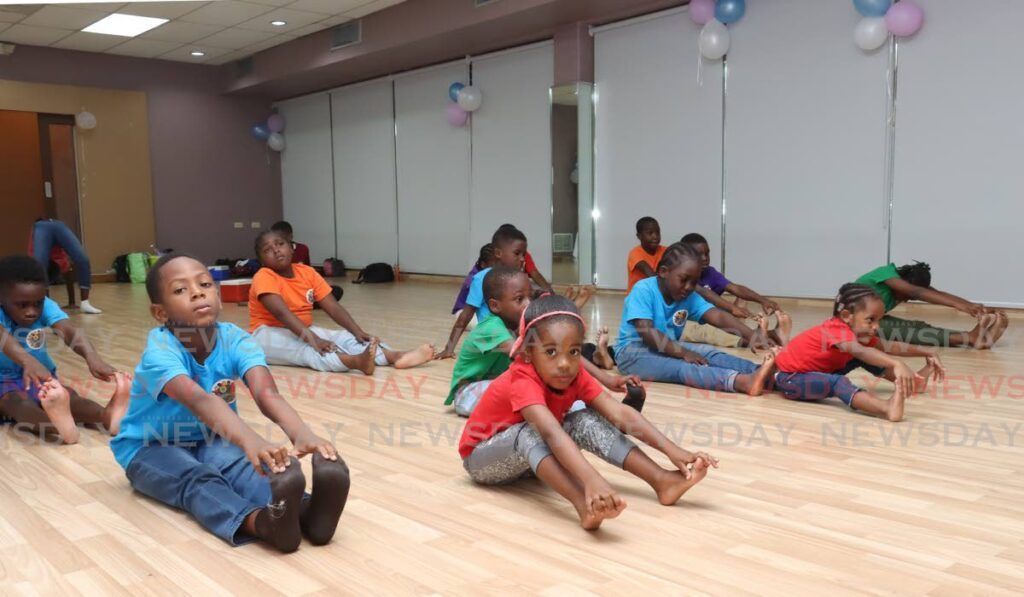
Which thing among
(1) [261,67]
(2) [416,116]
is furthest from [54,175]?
(2) [416,116]

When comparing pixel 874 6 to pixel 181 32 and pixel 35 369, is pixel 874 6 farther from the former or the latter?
pixel 181 32

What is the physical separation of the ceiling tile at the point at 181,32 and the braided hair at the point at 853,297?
27.1 ft

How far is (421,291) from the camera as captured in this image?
351 inches

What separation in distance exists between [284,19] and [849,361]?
7.65 m

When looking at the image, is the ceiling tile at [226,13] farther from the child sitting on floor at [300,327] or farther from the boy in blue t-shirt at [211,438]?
the boy in blue t-shirt at [211,438]

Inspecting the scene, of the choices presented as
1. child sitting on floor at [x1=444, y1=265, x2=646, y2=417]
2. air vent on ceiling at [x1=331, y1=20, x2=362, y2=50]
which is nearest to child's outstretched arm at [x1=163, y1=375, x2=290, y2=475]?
child sitting on floor at [x1=444, y1=265, x2=646, y2=417]

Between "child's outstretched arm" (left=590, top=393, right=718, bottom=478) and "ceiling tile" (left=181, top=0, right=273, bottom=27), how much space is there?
7573 mm

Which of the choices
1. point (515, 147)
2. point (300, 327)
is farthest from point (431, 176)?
point (300, 327)

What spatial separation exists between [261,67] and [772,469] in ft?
33.5

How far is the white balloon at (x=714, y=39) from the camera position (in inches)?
274

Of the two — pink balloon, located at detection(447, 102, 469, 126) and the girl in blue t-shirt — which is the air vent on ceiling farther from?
the girl in blue t-shirt

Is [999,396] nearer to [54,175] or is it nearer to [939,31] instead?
[939,31]

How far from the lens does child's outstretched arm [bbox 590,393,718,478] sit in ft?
6.22

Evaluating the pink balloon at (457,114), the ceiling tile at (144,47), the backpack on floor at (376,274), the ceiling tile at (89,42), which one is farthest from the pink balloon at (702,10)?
the ceiling tile at (89,42)
